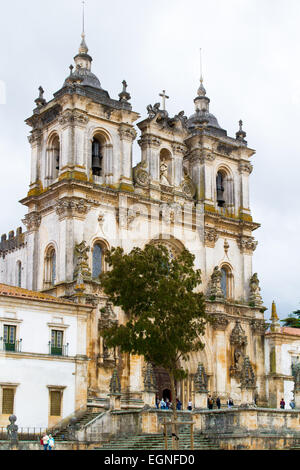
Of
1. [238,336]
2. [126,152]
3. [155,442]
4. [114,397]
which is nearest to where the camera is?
[155,442]

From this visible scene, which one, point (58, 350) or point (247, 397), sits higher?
point (58, 350)

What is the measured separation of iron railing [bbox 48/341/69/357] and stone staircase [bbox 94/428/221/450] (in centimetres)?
550

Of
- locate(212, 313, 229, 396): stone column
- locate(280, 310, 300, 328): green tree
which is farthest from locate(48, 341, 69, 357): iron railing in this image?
locate(280, 310, 300, 328): green tree

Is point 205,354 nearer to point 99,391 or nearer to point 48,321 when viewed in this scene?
point 99,391

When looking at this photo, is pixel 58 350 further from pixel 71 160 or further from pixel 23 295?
pixel 71 160

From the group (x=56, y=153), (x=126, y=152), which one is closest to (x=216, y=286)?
(x=126, y=152)

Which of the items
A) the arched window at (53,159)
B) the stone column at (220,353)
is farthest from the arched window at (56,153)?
the stone column at (220,353)

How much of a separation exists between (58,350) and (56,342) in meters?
0.42

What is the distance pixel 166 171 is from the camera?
53312mm

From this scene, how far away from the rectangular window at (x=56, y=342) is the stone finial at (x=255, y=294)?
19.3 meters

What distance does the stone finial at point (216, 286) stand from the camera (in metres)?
51.2

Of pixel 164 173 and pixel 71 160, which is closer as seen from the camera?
pixel 71 160

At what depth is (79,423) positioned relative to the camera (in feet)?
123
